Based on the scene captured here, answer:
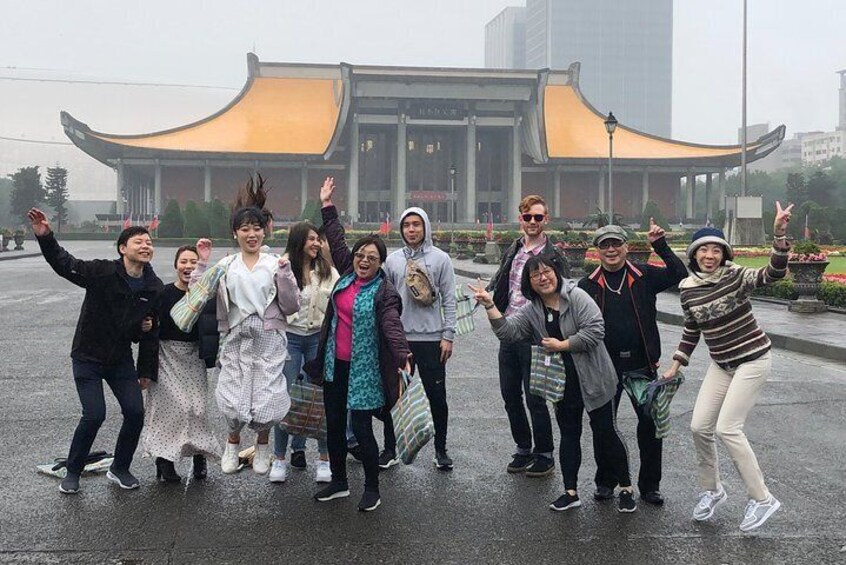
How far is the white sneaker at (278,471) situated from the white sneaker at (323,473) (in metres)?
0.18

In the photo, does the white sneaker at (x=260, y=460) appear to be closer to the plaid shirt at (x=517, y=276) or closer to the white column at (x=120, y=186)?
the plaid shirt at (x=517, y=276)

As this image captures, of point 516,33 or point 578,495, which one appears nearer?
point 578,495

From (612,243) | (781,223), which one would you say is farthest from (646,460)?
(781,223)

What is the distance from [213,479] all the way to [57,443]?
1.32 m

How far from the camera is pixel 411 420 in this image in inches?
159

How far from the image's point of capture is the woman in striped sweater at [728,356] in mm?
3891

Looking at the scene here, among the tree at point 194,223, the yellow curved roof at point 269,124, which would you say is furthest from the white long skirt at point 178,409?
the yellow curved roof at point 269,124

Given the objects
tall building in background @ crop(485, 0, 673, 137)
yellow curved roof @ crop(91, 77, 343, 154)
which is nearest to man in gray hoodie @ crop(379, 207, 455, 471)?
yellow curved roof @ crop(91, 77, 343, 154)

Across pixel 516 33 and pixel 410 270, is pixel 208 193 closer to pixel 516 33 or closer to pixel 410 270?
pixel 410 270

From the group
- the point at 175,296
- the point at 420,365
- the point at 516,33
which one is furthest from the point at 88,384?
the point at 516,33

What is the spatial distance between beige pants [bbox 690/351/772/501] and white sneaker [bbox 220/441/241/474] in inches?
92.3

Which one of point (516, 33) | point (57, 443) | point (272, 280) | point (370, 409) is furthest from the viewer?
point (516, 33)

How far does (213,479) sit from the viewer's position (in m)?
4.59

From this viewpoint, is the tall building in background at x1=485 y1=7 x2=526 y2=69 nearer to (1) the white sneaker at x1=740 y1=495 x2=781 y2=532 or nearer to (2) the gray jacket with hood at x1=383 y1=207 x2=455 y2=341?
(2) the gray jacket with hood at x1=383 y1=207 x2=455 y2=341
